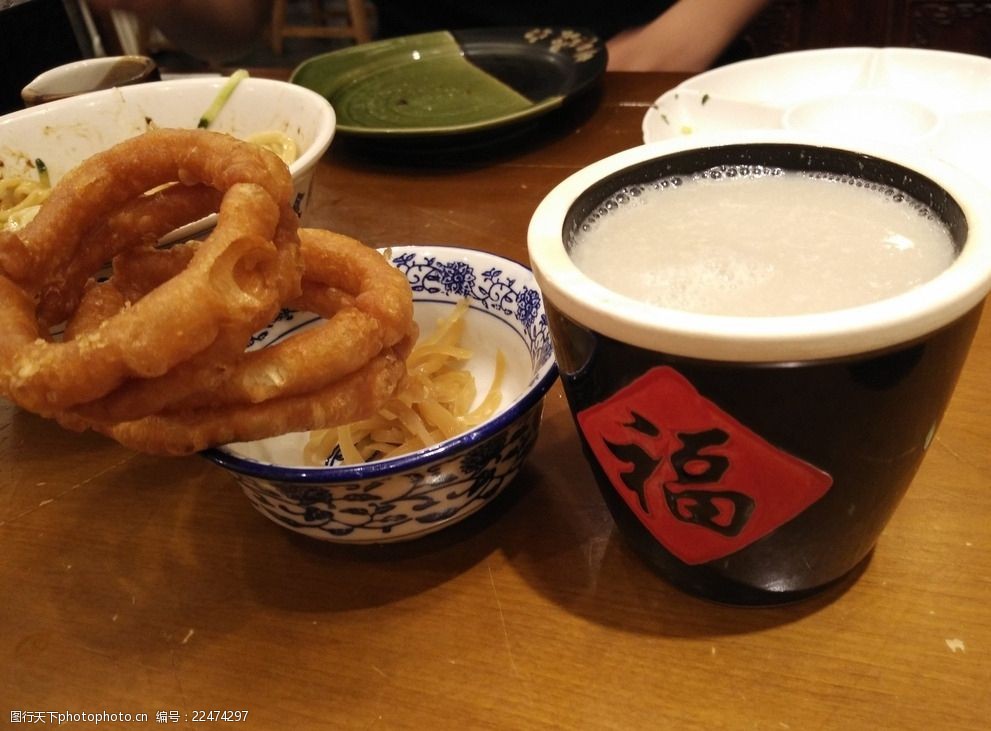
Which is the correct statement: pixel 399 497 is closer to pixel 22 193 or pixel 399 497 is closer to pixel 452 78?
pixel 22 193

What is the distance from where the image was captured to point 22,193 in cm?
119

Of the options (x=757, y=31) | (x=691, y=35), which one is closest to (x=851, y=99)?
(x=691, y=35)

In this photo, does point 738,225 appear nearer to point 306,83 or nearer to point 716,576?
point 716,576

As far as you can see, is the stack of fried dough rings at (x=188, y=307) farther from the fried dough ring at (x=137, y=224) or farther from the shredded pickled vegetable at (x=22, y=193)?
the shredded pickled vegetable at (x=22, y=193)

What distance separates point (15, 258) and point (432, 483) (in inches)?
15.2

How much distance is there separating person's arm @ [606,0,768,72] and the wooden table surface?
4.51ft

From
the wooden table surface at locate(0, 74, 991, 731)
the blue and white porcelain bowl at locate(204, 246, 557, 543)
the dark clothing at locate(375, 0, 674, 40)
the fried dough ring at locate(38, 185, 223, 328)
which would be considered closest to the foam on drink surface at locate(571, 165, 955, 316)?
the blue and white porcelain bowl at locate(204, 246, 557, 543)

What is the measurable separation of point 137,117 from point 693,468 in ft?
3.68

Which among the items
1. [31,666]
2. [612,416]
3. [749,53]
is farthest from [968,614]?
[749,53]

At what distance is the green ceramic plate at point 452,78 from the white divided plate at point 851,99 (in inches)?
9.1

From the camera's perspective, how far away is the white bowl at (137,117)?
1.22 m

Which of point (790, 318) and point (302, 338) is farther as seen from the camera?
point (302, 338)

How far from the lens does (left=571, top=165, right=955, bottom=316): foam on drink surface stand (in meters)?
0.55

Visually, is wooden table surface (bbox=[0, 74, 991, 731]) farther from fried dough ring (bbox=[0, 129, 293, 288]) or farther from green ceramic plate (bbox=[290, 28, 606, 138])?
green ceramic plate (bbox=[290, 28, 606, 138])
